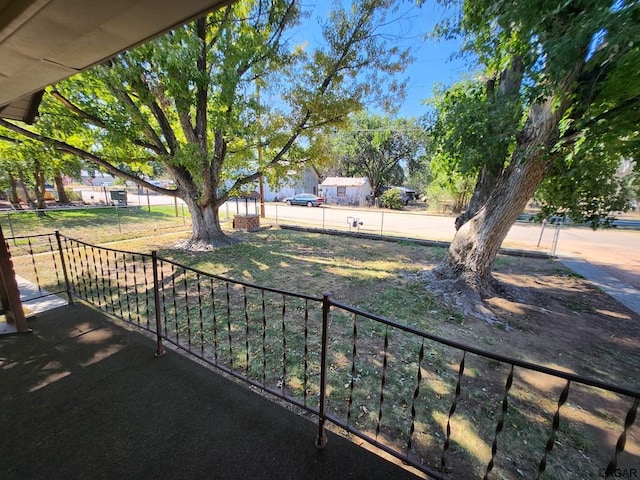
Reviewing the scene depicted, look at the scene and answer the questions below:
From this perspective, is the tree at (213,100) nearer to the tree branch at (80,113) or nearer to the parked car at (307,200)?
the tree branch at (80,113)

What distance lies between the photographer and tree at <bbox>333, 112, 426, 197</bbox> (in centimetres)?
2741

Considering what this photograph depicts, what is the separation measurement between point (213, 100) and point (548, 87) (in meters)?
6.96

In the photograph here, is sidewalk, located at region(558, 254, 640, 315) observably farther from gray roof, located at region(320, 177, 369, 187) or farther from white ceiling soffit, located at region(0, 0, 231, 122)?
gray roof, located at region(320, 177, 369, 187)

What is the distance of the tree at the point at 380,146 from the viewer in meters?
27.4

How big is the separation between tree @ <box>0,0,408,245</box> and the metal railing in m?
4.16

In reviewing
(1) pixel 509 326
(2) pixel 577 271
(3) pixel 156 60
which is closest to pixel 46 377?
(3) pixel 156 60

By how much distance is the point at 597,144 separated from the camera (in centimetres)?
345

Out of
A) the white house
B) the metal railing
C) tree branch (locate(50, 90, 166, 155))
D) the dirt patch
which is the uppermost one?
tree branch (locate(50, 90, 166, 155))

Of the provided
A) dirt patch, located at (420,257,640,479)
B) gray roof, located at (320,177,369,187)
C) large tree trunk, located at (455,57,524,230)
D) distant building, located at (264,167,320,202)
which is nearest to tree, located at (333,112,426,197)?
gray roof, located at (320,177,369,187)

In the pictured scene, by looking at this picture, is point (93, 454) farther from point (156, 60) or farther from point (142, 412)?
point (156, 60)

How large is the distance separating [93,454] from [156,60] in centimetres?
550

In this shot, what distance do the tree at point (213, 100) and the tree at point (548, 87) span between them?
3523mm

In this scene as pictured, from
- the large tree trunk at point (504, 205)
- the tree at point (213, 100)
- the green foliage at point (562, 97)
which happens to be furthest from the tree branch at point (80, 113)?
the large tree trunk at point (504, 205)

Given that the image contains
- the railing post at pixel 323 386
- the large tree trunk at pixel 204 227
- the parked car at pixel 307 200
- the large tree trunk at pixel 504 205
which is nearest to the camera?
the railing post at pixel 323 386
